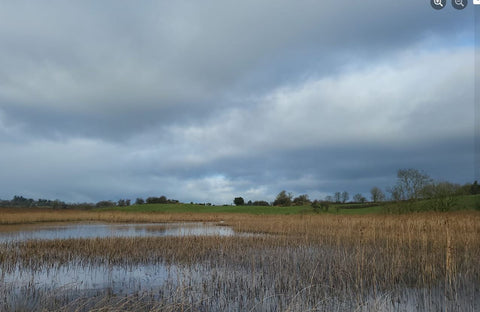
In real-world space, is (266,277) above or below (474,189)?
below

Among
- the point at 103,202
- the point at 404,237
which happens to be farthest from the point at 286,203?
the point at 404,237

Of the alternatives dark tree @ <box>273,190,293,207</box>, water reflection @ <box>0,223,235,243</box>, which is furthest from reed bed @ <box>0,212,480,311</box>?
dark tree @ <box>273,190,293,207</box>

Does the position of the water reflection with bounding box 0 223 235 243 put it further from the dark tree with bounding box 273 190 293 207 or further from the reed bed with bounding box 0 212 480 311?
the dark tree with bounding box 273 190 293 207

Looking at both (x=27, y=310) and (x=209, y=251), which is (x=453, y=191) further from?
(x=27, y=310)

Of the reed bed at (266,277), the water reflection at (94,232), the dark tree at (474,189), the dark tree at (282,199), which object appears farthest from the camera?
the dark tree at (282,199)

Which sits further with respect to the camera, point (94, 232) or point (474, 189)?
point (474, 189)

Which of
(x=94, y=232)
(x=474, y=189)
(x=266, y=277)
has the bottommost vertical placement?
(x=94, y=232)

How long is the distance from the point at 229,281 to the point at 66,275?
570 centimetres

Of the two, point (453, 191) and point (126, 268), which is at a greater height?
point (453, 191)

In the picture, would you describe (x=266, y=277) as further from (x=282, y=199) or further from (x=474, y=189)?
(x=282, y=199)

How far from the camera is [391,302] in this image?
23.6 ft

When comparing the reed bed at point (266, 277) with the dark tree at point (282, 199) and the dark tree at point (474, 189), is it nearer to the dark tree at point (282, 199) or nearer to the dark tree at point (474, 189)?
the dark tree at point (474, 189)

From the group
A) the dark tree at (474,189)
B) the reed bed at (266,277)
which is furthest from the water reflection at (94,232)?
the dark tree at (474,189)

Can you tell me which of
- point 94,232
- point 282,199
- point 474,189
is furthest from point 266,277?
point 282,199
